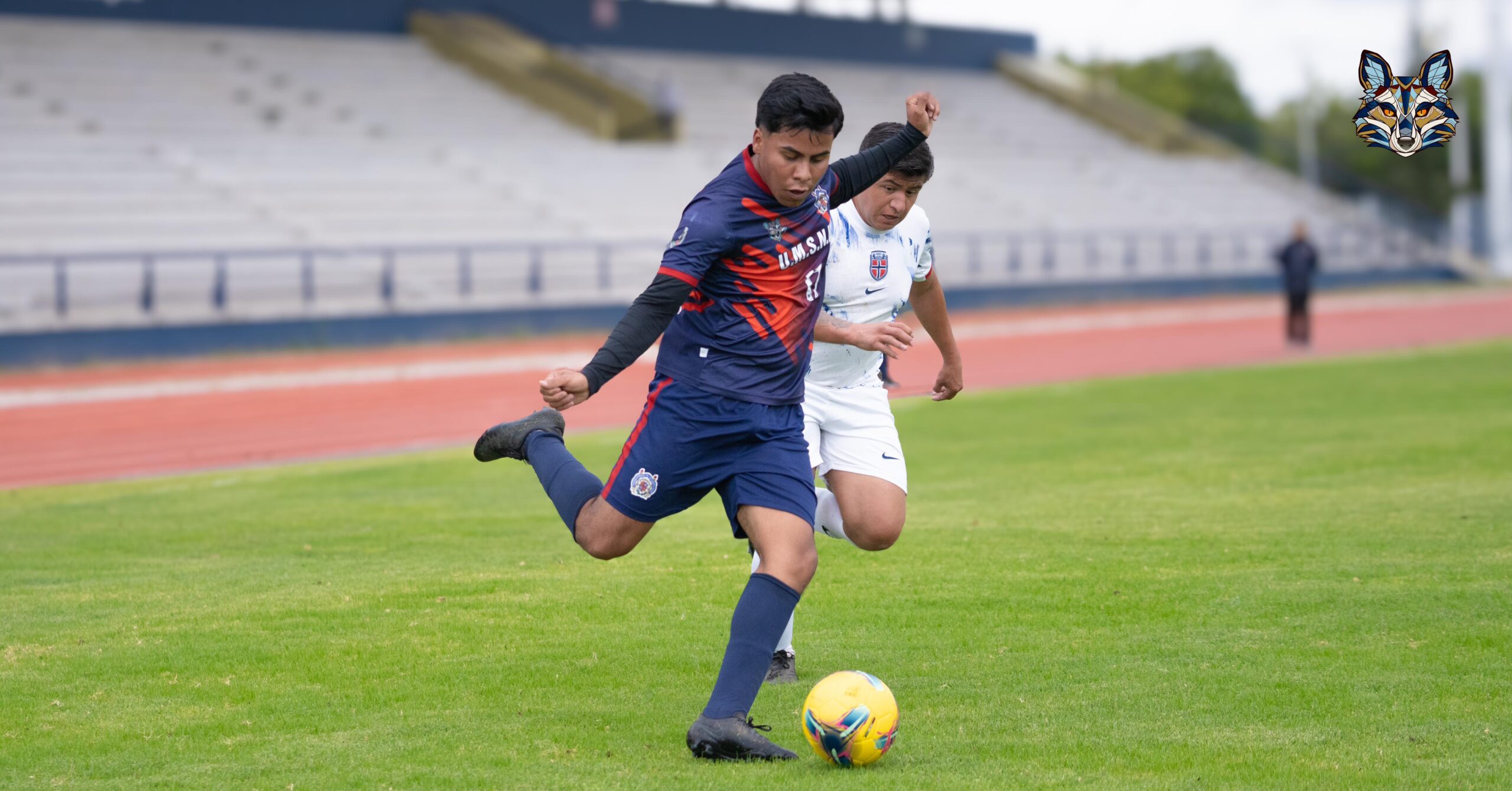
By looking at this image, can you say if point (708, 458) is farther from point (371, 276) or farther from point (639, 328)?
point (371, 276)

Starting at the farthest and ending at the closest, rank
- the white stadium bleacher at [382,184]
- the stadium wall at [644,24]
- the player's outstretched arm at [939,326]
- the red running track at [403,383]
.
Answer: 1. the stadium wall at [644,24]
2. the white stadium bleacher at [382,184]
3. the red running track at [403,383]
4. the player's outstretched arm at [939,326]

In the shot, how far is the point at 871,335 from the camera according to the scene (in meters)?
5.27

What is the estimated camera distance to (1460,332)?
92.1 ft

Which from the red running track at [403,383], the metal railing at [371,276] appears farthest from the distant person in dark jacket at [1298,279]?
the metal railing at [371,276]

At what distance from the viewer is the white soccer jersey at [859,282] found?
619 centimetres

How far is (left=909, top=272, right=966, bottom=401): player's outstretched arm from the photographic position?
255 inches

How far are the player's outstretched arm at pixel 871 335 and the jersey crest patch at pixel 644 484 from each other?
2.58 feet

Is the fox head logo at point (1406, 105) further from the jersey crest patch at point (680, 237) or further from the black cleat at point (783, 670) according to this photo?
the black cleat at point (783, 670)

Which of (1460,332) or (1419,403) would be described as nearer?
(1419,403)

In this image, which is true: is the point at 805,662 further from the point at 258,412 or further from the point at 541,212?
the point at 541,212

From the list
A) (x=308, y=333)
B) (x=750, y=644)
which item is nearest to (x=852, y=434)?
(x=750, y=644)

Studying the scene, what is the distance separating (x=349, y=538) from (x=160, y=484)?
362 cm

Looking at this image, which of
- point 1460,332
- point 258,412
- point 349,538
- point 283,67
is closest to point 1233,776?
point 349,538

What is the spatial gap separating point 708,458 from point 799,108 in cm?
116
